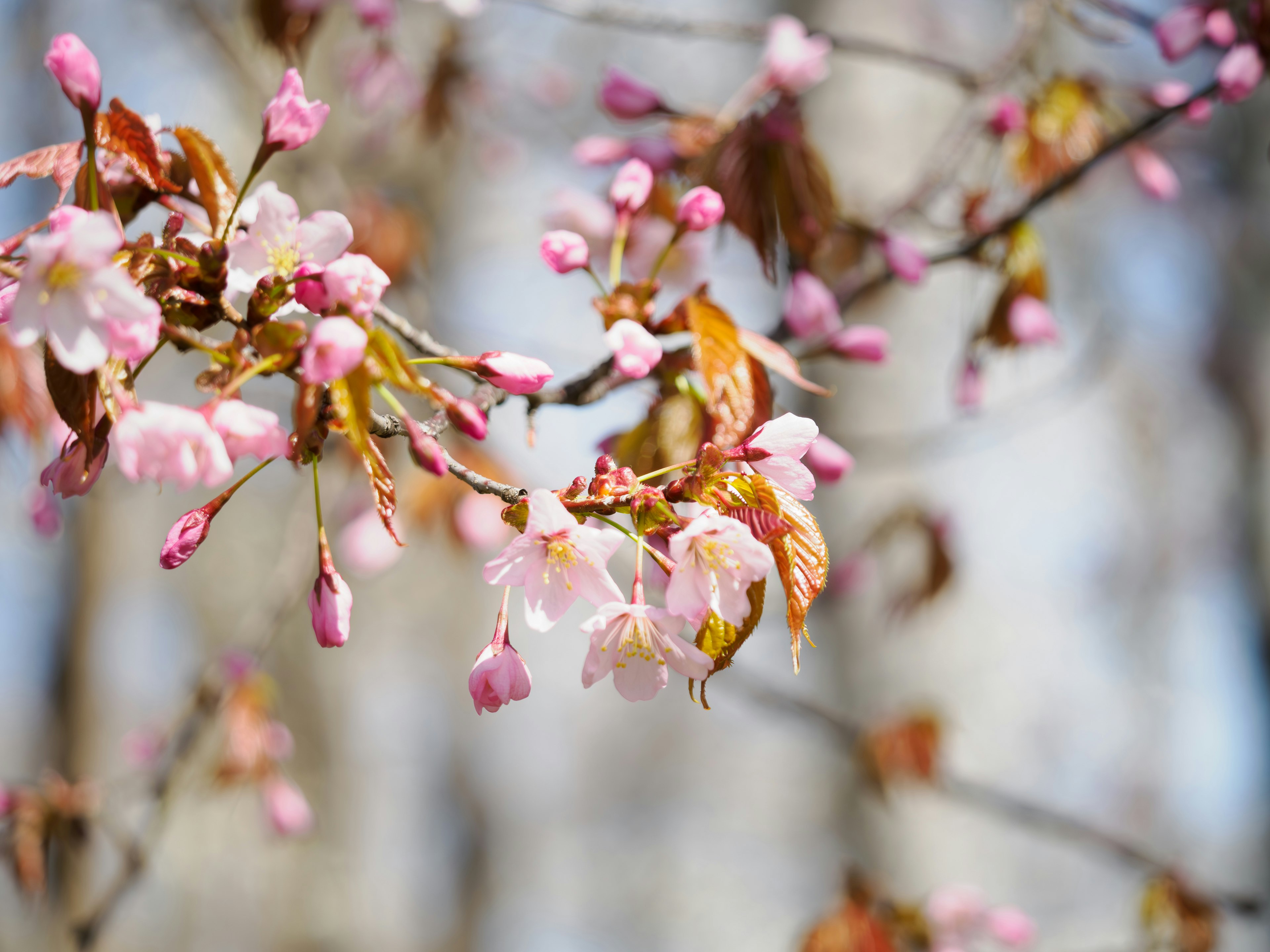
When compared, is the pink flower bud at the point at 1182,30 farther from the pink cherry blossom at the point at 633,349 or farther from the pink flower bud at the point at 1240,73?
the pink cherry blossom at the point at 633,349

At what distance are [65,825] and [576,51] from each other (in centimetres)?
436

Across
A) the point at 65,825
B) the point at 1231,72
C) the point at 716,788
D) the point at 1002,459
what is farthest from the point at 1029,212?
the point at 716,788

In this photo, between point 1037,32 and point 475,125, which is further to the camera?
point 475,125

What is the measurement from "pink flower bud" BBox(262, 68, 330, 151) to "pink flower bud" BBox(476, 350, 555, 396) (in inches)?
10.7

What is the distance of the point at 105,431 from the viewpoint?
0.63 metres

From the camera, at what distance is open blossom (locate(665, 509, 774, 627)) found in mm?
594

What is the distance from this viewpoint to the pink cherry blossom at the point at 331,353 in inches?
21.5

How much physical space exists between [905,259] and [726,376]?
0.60 meters

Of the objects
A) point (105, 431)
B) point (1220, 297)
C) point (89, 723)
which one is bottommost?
point (1220, 297)

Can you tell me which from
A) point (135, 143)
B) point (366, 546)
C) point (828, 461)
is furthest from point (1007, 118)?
point (366, 546)

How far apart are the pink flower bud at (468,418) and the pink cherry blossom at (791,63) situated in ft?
3.04

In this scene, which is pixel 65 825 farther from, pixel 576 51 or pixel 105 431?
pixel 576 51

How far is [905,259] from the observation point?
1294 millimetres

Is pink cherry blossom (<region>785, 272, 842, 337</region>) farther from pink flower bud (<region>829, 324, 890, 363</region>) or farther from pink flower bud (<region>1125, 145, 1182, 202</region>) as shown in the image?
pink flower bud (<region>1125, 145, 1182, 202</region>)
